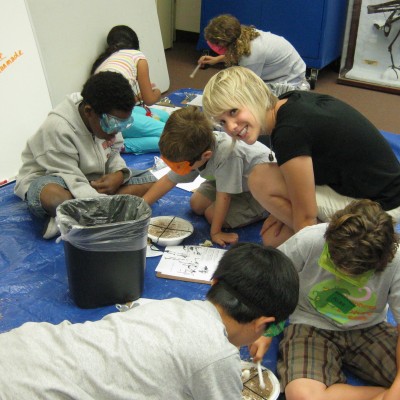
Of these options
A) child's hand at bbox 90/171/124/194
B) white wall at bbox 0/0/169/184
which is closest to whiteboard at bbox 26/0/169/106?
white wall at bbox 0/0/169/184

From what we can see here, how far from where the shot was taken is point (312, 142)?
5.42ft

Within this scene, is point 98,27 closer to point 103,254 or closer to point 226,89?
point 226,89

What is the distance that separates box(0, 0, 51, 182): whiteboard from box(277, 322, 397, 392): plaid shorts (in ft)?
5.60

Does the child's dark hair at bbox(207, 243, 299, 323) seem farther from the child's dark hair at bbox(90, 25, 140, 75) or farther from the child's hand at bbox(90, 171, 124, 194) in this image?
the child's dark hair at bbox(90, 25, 140, 75)

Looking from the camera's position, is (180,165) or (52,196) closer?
(180,165)

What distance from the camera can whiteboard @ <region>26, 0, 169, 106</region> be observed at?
2908mm

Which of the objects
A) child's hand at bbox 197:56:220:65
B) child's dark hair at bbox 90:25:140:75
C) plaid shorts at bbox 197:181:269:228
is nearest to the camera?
plaid shorts at bbox 197:181:269:228

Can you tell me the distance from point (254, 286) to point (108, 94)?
116cm

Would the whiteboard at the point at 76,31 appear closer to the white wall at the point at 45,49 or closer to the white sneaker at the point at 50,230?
the white wall at the point at 45,49

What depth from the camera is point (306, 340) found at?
1.47 metres

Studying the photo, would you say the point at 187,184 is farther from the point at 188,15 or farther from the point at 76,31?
the point at 188,15

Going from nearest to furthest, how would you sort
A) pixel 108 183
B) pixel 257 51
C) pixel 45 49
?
pixel 108 183 < pixel 45 49 < pixel 257 51

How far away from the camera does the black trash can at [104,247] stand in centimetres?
156

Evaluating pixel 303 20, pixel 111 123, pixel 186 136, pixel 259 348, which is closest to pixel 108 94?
pixel 111 123
